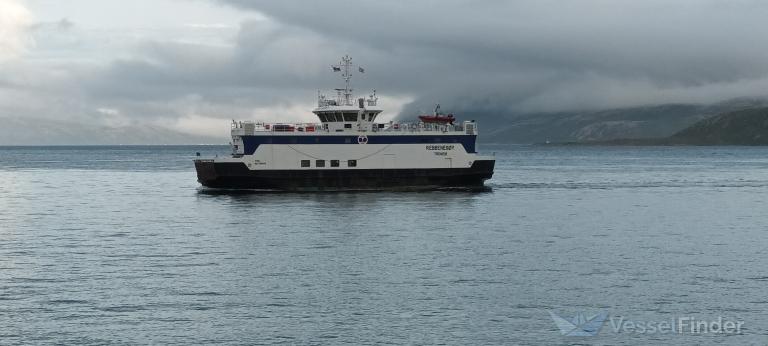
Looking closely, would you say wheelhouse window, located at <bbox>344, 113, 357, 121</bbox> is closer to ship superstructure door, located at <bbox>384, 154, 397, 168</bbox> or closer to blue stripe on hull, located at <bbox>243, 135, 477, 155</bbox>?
blue stripe on hull, located at <bbox>243, 135, 477, 155</bbox>

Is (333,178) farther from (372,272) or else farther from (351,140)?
(372,272)

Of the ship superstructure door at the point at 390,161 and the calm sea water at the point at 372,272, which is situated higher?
the ship superstructure door at the point at 390,161

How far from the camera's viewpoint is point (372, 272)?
122 ft

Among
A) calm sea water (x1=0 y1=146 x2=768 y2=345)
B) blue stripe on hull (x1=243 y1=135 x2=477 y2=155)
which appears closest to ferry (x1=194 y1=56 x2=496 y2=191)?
blue stripe on hull (x1=243 y1=135 x2=477 y2=155)

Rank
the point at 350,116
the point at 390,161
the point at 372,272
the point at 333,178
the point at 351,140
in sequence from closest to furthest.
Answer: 1. the point at 372,272
2. the point at 351,140
3. the point at 350,116
4. the point at 333,178
5. the point at 390,161

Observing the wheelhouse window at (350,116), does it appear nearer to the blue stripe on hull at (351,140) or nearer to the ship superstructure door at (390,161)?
the blue stripe on hull at (351,140)

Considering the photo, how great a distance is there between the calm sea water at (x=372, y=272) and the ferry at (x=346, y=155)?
29.2 ft

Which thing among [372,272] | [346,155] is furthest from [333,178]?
[372,272]

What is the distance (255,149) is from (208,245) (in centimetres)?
3294

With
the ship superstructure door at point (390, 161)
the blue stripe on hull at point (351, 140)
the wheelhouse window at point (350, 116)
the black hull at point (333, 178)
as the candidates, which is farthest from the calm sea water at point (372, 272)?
the wheelhouse window at point (350, 116)

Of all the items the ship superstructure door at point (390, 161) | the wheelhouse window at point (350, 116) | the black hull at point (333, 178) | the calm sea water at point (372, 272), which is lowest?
the calm sea water at point (372, 272)

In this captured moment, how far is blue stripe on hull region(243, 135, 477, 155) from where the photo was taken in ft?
258

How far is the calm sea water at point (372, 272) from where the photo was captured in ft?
90.4

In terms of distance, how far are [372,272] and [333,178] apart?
43755 millimetres
